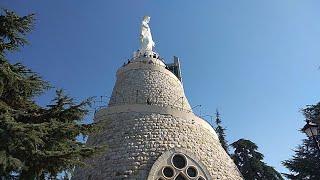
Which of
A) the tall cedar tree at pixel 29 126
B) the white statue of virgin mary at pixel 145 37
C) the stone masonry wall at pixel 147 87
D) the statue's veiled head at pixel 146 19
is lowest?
the tall cedar tree at pixel 29 126

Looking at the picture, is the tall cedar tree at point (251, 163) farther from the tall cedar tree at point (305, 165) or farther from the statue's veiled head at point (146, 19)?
the statue's veiled head at point (146, 19)

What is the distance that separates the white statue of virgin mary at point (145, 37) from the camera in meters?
26.6

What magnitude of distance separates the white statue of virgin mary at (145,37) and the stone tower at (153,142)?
455 centimetres

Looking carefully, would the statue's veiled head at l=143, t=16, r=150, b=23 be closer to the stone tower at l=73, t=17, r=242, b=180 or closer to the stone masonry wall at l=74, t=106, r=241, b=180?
the stone tower at l=73, t=17, r=242, b=180

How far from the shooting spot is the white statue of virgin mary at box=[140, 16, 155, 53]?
1047 inches

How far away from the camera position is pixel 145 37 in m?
27.1

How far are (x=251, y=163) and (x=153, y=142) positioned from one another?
1088 centimetres

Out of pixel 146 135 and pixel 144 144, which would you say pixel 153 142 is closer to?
pixel 144 144

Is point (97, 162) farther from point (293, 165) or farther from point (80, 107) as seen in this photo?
point (293, 165)

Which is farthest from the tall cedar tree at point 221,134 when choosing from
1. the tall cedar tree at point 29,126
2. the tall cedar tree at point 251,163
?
the tall cedar tree at point 29,126

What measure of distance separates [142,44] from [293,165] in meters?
13.6

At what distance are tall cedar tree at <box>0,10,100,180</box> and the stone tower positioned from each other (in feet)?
25.0

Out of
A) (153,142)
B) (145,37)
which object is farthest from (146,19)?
(153,142)

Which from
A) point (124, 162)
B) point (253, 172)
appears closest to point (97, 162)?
point (124, 162)
